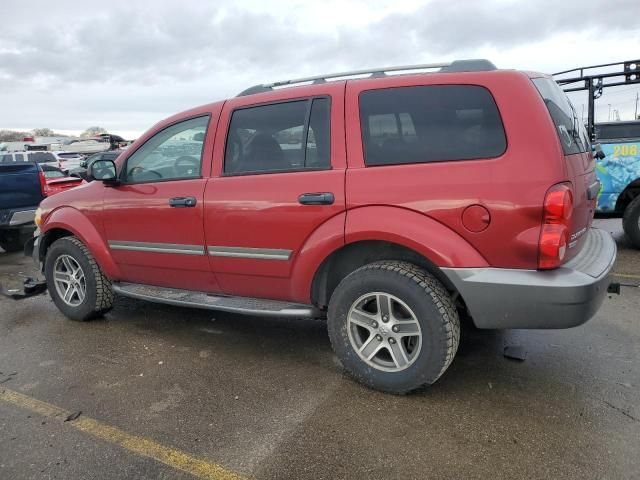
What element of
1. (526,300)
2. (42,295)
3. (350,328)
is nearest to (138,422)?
(350,328)

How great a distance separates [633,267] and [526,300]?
399cm

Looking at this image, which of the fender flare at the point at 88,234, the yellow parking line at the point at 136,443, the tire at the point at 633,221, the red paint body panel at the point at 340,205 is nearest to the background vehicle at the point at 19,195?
the fender flare at the point at 88,234

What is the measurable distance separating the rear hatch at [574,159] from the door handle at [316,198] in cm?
130

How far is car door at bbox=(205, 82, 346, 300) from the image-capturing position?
10.3 ft

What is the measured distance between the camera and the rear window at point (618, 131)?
7363 millimetres

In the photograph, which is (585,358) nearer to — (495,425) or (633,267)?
(495,425)

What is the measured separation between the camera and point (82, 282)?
454cm

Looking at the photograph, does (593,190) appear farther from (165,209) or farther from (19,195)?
(19,195)

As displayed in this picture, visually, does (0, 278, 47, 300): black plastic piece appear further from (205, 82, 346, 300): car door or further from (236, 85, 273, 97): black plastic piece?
(236, 85, 273, 97): black plastic piece

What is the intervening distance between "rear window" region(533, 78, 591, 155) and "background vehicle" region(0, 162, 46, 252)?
23.6ft

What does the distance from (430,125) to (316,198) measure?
2.61ft

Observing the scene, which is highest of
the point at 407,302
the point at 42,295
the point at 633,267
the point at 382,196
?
the point at 382,196

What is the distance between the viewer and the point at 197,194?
3629mm

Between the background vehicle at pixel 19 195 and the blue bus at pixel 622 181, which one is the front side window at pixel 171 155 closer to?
the background vehicle at pixel 19 195
